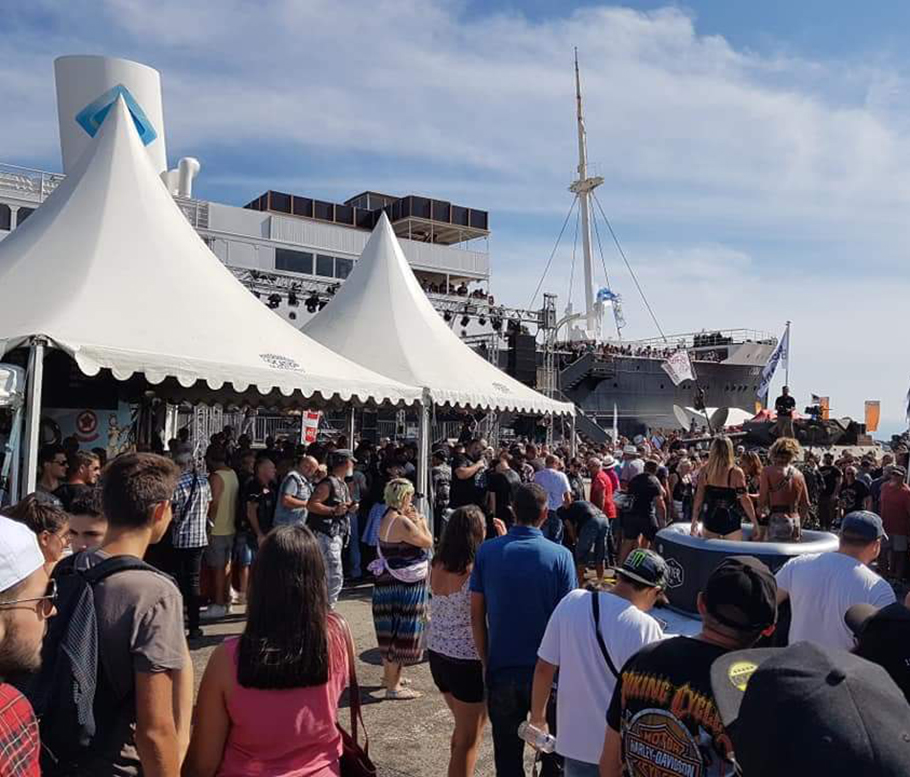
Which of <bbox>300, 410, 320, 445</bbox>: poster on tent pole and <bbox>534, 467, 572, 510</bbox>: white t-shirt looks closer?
<bbox>534, 467, 572, 510</bbox>: white t-shirt

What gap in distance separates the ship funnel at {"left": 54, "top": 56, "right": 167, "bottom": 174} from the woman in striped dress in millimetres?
21130

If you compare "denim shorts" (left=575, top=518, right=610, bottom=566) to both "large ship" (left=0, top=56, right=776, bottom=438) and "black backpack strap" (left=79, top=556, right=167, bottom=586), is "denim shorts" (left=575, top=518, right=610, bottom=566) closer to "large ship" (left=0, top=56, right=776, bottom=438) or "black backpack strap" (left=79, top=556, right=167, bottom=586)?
"black backpack strap" (left=79, top=556, right=167, bottom=586)

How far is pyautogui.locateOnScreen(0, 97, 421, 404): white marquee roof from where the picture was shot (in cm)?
708

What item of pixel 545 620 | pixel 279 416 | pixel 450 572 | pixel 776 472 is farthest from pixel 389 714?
pixel 279 416

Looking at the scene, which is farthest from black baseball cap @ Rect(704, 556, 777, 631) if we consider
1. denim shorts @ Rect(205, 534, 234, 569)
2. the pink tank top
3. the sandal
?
denim shorts @ Rect(205, 534, 234, 569)

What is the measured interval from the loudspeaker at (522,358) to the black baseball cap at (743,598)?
2910 cm

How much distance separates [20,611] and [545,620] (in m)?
2.39

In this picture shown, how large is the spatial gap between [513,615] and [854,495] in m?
12.3

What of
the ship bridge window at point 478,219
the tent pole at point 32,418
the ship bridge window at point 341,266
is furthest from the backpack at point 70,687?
the ship bridge window at point 478,219

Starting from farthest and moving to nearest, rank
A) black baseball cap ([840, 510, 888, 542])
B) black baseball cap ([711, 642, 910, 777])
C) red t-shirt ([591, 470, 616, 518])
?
red t-shirt ([591, 470, 616, 518])
black baseball cap ([840, 510, 888, 542])
black baseball cap ([711, 642, 910, 777])

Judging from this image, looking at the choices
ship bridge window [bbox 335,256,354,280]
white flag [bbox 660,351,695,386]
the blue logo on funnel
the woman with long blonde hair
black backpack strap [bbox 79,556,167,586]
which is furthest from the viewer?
ship bridge window [bbox 335,256,354,280]

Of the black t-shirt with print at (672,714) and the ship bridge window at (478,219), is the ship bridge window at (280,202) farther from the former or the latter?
the black t-shirt with print at (672,714)

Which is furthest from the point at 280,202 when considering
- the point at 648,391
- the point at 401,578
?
the point at 401,578

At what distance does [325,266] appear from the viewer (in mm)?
37531
